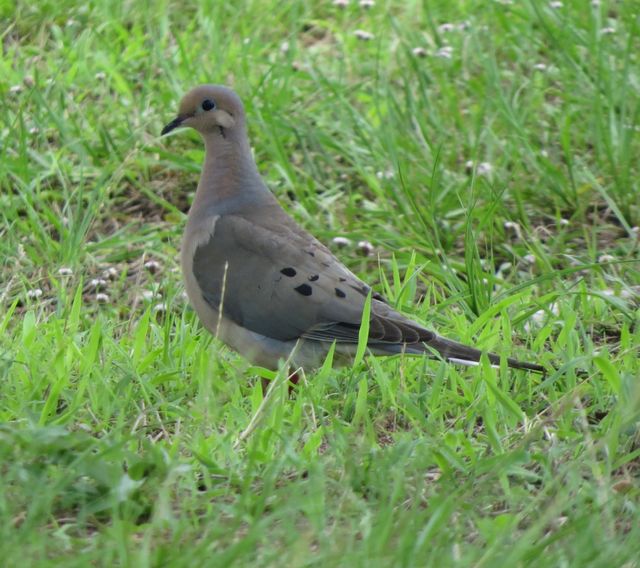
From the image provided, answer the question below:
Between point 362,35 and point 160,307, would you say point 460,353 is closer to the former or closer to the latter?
point 160,307

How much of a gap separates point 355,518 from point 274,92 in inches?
150

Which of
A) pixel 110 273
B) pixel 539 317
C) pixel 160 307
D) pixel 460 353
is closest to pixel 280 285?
pixel 460 353

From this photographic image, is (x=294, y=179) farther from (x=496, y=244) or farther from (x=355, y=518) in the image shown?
(x=355, y=518)

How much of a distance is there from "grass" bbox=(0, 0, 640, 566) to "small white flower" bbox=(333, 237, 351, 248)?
40 millimetres

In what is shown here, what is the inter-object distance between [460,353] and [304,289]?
65 cm

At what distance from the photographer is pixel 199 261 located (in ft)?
15.7

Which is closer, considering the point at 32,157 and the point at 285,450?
the point at 285,450

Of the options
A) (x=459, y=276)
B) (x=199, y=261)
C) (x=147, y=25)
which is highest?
(x=147, y=25)

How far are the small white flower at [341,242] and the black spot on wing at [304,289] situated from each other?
1296 millimetres

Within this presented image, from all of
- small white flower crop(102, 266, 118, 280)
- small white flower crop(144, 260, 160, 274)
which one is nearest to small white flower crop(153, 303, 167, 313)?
small white flower crop(144, 260, 160, 274)

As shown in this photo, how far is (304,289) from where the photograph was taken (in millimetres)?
4652

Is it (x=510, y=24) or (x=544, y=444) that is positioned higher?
(x=510, y=24)

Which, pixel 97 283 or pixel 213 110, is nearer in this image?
pixel 213 110

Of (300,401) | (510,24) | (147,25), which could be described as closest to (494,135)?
(510,24)
